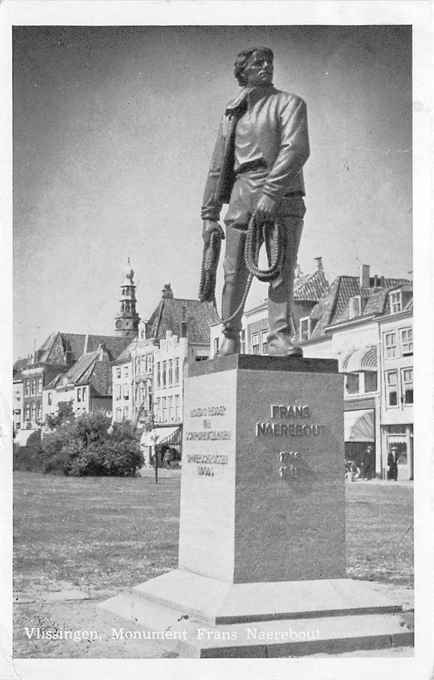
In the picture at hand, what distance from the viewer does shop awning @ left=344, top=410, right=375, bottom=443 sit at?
81.6ft

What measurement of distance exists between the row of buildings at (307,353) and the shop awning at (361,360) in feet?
0.15

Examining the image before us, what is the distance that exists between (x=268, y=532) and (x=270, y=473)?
1.77 ft

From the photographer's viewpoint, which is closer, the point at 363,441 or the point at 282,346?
the point at 282,346

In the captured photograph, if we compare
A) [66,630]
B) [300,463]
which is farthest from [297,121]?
[66,630]

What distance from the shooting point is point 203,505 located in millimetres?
9023

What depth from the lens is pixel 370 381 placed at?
1084 inches

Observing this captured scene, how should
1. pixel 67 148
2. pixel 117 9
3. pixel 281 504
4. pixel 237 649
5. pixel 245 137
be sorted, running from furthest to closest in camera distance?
1. pixel 67 148
2. pixel 117 9
3. pixel 245 137
4. pixel 281 504
5. pixel 237 649

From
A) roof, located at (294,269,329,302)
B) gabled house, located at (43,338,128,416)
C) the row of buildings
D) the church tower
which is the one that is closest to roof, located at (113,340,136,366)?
the row of buildings

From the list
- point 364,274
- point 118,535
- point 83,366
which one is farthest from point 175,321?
point 118,535

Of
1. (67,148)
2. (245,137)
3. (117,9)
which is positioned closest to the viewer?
(245,137)

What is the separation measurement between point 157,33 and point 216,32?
0.70 m

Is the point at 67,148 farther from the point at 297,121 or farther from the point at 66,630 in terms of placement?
the point at 66,630

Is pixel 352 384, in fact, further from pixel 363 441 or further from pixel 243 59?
pixel 243 59

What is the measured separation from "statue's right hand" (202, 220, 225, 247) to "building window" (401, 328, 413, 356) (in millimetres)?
17631
